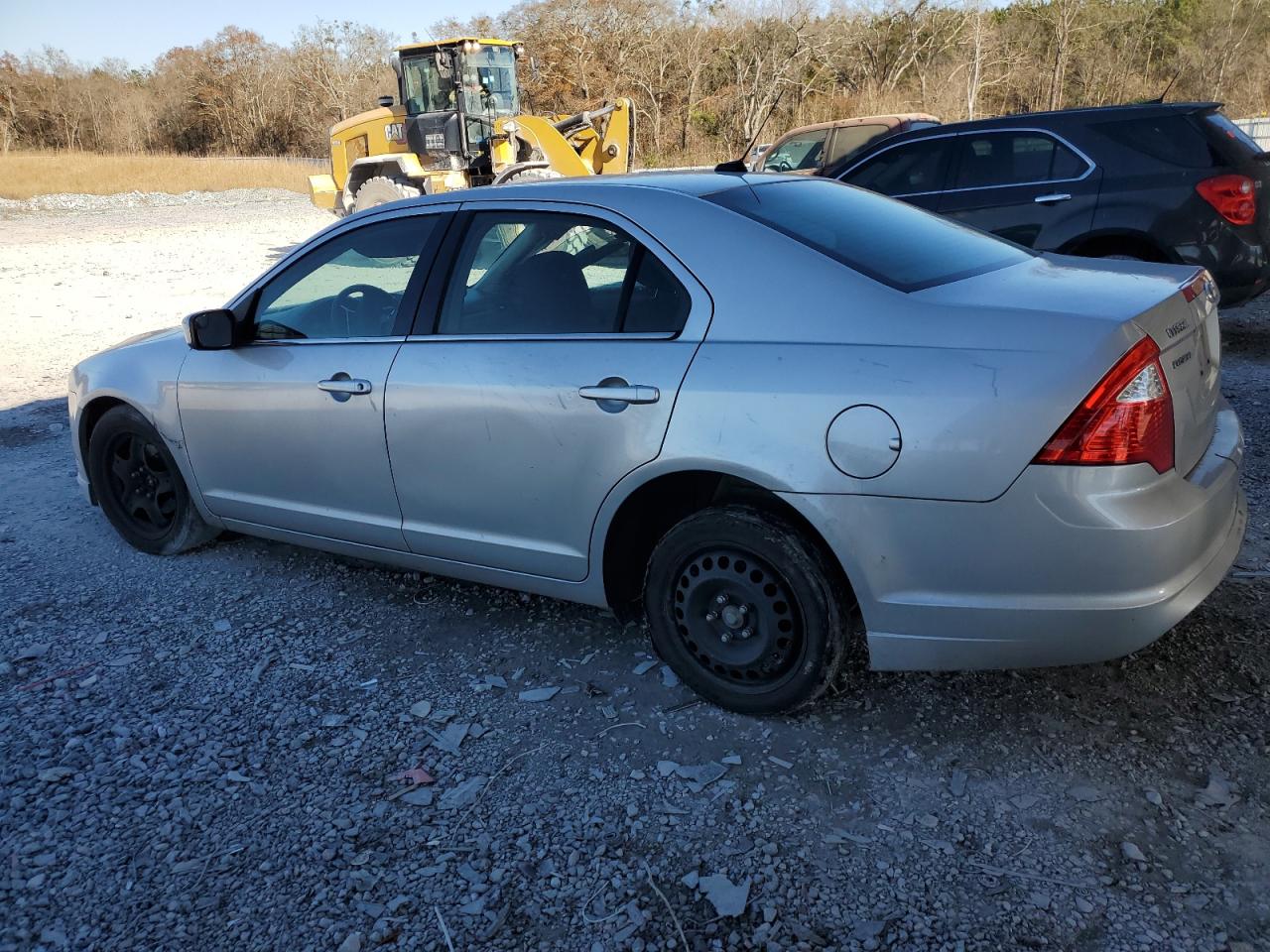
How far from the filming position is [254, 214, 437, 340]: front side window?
3838mm

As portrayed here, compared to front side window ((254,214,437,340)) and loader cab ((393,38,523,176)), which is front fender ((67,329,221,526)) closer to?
front side window ((254,214,437,340))

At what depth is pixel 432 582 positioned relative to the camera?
438 centimetres

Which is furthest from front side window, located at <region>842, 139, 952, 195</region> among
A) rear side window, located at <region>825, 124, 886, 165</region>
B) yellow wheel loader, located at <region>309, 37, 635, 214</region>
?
yellow wheel loader, located at <region>309, 37, 635, 214</region>

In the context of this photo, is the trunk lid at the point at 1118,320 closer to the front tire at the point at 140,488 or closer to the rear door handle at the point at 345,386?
the rear door handle at the point at 345,386

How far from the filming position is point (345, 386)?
375 cm

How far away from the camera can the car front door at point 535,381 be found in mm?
3088

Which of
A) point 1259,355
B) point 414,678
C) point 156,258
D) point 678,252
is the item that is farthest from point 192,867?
point 156,258

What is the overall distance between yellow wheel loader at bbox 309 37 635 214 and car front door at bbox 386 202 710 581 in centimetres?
1166

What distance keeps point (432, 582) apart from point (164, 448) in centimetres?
146

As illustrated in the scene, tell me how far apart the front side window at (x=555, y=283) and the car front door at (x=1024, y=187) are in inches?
180

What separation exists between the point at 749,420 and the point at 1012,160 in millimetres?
5753

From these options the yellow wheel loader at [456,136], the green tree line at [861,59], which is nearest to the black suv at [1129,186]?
the yellow wheel loader at [456,136]

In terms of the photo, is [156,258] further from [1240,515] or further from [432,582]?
[1240,515]

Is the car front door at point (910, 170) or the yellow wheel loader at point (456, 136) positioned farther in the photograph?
the yellow wheel loader at point (456, 136)
